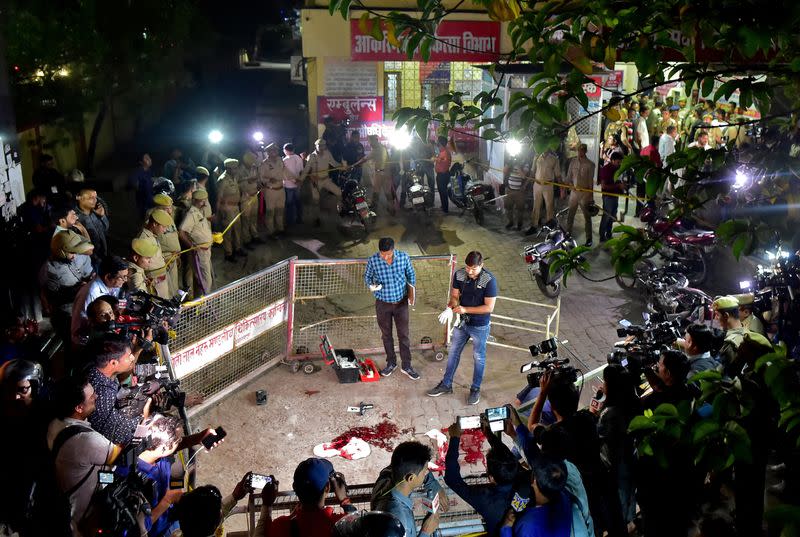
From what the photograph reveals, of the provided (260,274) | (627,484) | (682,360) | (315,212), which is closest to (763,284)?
(682,360)

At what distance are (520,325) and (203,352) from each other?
15.4 ft

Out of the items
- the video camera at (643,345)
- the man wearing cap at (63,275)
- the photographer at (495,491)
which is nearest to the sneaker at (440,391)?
the video camera at (643,345)

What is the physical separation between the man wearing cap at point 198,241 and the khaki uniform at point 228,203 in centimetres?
174

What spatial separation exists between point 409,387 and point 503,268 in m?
4.68

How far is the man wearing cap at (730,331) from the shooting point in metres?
6.44

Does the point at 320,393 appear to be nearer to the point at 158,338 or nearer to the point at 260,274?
the point at 260,274

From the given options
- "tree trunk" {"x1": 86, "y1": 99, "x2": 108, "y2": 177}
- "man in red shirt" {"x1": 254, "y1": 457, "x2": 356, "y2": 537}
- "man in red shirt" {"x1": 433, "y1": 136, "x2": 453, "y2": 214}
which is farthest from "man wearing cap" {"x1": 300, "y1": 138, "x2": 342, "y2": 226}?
"man in red shirt" {"x1": 254, "y1": 457, "x2": 356, "y2": 537}

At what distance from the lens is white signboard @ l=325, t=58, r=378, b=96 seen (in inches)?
756

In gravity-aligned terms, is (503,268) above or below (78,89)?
below

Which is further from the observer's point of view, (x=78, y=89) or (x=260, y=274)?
(x=78, y=89)

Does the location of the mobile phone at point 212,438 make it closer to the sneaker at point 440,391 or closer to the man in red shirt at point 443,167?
the sneaker at point 440,391

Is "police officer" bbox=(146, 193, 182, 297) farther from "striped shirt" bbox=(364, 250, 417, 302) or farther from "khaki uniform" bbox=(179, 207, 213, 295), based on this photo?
"striped shirt" bbox=(364, 250, 417, 302)

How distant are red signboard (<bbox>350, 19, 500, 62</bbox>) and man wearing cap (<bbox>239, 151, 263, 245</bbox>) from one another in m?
4.73

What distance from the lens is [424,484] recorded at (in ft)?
15.7
